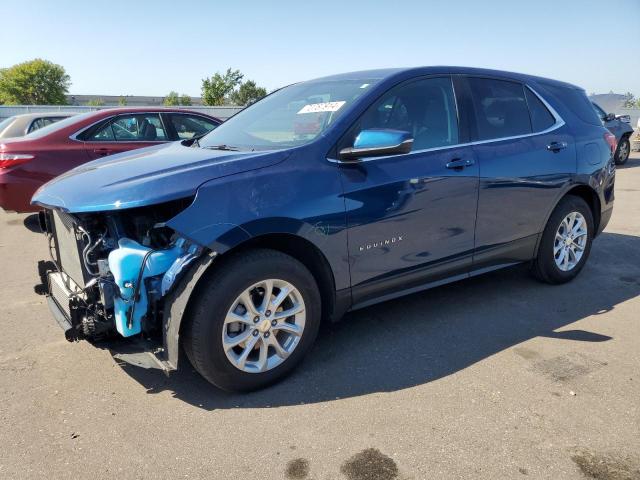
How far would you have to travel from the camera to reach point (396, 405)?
2760mm

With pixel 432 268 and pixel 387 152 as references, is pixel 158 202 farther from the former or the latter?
pixel 432 268

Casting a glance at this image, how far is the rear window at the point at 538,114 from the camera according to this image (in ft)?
14.0

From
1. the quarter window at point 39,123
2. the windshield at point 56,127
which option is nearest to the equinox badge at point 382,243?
the windshield at point 56,127

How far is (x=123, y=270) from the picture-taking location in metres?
2.57

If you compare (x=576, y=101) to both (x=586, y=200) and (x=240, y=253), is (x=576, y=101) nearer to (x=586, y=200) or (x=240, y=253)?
(x=586, y=200)

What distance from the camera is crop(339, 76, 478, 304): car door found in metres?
3.12

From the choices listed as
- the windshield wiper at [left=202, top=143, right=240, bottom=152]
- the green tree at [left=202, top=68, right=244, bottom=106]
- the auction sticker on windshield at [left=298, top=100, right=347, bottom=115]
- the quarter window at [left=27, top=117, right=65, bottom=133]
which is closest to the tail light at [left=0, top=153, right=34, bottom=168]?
the quarter window at [left=27, top=117, right=65, bottom=133]

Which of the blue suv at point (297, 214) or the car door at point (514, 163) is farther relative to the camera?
the car door at point (514, 163)

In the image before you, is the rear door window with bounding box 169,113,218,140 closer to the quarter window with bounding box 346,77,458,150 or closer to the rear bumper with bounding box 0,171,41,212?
Result: the rear bumper with bounding box 0,171,41,212

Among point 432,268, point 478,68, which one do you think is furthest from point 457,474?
point 478,68

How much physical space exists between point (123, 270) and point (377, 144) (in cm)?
155

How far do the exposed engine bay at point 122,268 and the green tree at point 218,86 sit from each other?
202 ft

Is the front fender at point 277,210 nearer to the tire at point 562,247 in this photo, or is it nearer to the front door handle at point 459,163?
the front door handle at point 459,163

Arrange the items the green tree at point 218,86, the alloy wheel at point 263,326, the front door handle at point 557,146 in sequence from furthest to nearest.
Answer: the green tree at point 218,86 → the front door handle at point 557,146 → the alloy wheel at point 263,326
